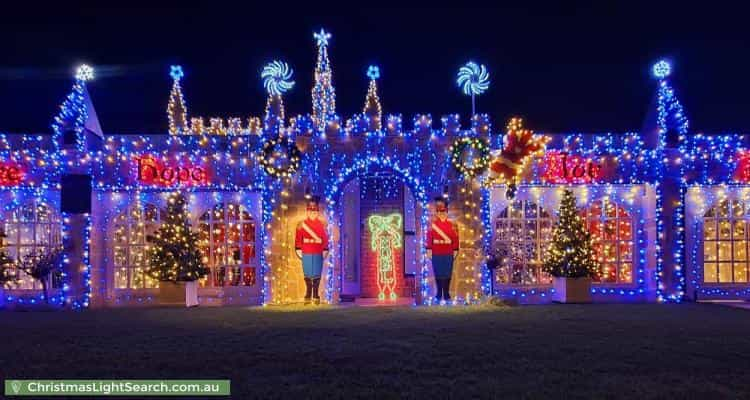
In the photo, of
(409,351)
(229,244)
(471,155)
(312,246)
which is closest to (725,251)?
(471,155)

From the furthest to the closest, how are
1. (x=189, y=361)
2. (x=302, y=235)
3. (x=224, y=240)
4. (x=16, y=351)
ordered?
(x=224, y=240), (x=302, y=235), (x=16, y=351), (x=189, y=361)

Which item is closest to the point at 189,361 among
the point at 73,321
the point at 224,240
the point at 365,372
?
the point at 365,372

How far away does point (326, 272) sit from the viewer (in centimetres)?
1159

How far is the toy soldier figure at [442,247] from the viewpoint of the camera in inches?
442

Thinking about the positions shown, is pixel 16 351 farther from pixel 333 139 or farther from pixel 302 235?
pixel 333 139

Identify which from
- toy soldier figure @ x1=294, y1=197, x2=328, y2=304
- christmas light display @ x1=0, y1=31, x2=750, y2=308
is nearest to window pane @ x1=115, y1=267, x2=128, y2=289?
→ christmas light display @ x1=0, y1=31, x2=750, y2=308

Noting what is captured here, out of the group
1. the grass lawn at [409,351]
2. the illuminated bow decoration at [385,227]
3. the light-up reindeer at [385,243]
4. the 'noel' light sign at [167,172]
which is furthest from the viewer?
the illuminated bow decoration at [385,227]

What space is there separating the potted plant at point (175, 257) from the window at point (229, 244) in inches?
26.8

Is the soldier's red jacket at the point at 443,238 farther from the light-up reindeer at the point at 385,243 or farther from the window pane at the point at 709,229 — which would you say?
the window pane at the point at 709,229

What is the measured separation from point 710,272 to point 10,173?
14.5 meters

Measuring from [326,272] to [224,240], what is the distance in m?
2.32

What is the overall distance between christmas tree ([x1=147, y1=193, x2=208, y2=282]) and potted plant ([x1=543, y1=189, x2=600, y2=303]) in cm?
711

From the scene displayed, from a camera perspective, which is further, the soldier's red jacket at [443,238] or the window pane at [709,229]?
the window pane at [709,229]

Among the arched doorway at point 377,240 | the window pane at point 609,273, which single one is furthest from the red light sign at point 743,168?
the arched doorway at point 377,240
